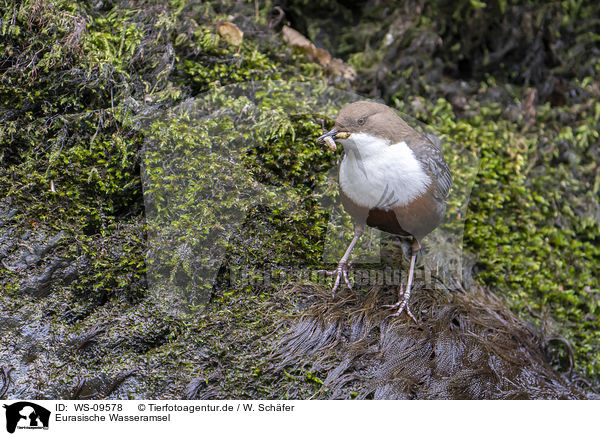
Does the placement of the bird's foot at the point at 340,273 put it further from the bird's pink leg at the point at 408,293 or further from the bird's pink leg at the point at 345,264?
the bird's pink leg at the point at 408,293

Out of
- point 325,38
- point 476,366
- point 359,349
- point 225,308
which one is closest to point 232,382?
point 225,308

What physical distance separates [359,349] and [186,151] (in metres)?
1.63

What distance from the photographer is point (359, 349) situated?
2.67 meters

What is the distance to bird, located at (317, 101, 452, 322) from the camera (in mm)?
2605

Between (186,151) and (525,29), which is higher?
(525,29)

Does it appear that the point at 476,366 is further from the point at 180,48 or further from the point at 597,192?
the point at 180,48

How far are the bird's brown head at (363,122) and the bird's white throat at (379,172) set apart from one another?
0.03 m
